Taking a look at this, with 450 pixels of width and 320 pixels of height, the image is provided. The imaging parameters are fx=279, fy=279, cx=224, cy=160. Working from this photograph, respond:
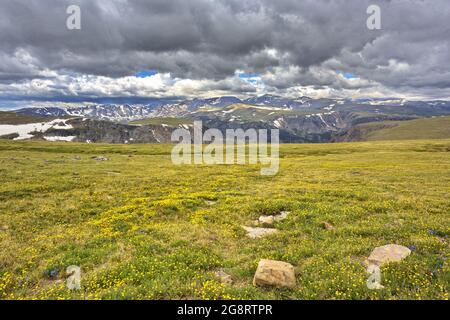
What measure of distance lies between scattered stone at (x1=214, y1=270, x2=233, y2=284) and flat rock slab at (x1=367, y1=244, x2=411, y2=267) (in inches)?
223

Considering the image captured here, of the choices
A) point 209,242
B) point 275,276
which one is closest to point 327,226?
point 209,242

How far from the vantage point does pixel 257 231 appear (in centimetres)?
1616

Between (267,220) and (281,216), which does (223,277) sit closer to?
(267,220)

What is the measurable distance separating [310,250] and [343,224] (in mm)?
4783

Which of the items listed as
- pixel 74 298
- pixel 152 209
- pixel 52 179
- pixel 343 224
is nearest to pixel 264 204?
pixel 343 224

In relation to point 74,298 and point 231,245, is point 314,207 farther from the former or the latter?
point 74,298

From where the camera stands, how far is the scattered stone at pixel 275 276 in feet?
32.1

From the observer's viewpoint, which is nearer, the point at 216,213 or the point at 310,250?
the point at 310,250

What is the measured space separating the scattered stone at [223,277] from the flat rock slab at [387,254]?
5.66 m

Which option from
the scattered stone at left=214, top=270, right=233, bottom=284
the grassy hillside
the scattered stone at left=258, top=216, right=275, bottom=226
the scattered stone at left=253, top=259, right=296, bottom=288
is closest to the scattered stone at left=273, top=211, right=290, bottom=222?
the scattered stone at left=258, top=216, right=275, bottom=226

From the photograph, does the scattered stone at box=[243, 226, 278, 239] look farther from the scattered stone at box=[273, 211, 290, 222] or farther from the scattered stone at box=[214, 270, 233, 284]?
the scattered stone at box=[214, 270, 233, 284]

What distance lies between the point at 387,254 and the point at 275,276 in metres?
5.19
